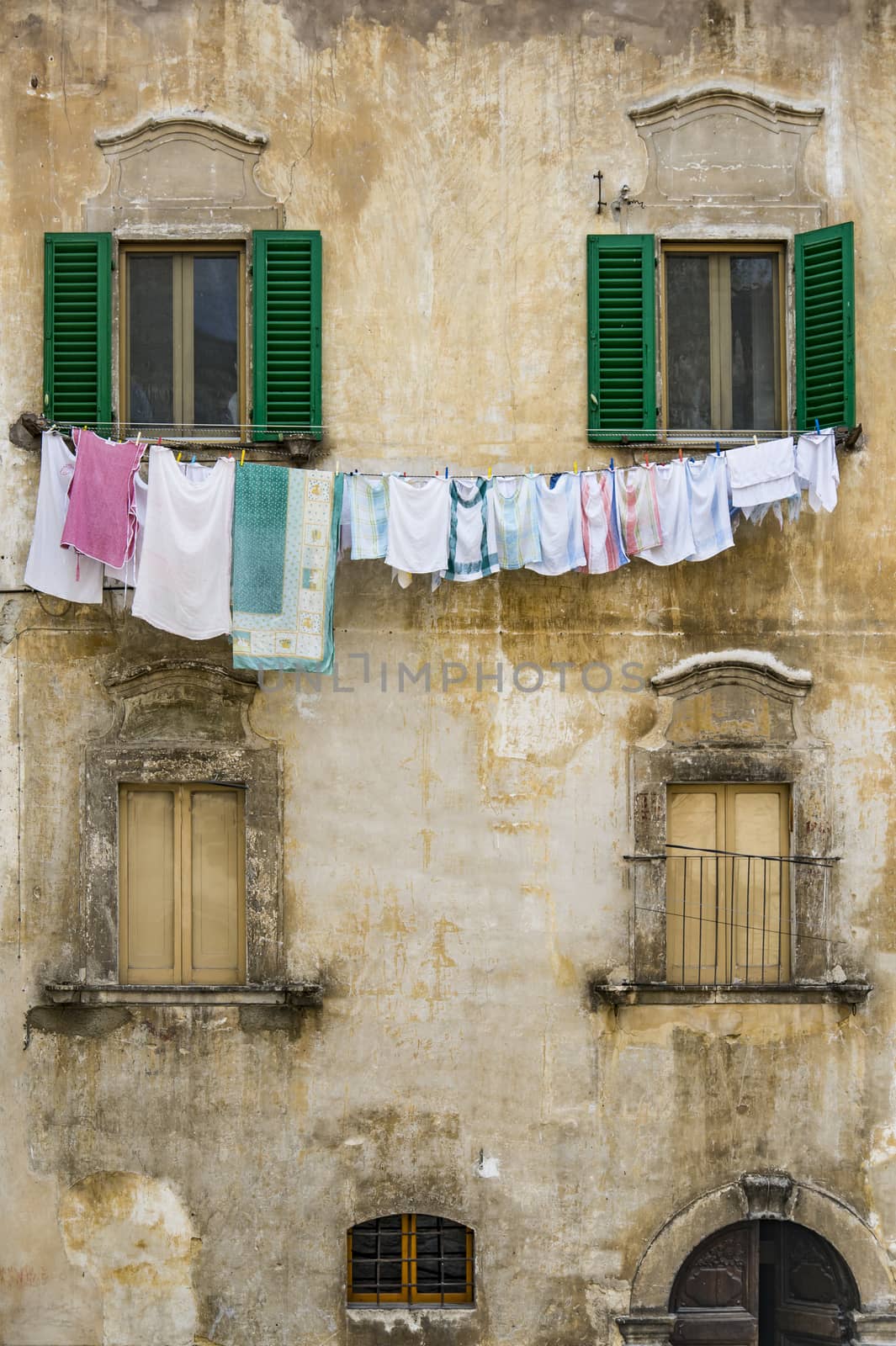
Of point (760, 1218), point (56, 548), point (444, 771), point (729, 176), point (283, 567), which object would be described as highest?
point (729, 176)

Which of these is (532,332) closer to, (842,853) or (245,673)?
(245,673)

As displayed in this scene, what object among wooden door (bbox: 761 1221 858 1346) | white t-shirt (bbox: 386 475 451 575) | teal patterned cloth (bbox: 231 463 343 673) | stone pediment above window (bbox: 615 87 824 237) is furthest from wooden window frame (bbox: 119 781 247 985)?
stone pediment above window (bbox: 615 87 824 237)

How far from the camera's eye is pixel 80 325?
10.6m

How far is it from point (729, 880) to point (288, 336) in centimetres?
501

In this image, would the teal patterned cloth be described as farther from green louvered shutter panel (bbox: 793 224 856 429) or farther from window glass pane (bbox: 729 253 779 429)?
green louvered shutter panel (bbox: 793 224 856 429)

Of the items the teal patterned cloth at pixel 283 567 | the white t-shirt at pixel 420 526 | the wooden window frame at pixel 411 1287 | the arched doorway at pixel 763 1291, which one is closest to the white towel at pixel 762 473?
the white t-shirt at pixel 420 526

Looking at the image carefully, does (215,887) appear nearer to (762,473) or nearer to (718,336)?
(762,473)

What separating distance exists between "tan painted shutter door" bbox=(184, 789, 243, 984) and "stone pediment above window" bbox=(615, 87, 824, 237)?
5150mm

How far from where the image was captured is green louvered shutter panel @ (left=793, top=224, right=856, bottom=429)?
34.7 ft

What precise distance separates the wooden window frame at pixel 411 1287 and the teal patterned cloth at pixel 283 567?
4059mm

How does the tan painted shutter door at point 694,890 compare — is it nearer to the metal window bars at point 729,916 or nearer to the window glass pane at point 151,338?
the metal window bars at point 729,916

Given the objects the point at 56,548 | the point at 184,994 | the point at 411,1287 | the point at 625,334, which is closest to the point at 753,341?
the point at 625,334

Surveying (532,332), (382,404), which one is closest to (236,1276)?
(382,404)

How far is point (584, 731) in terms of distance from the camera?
1066 centimetres
